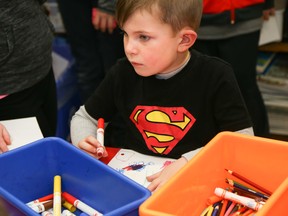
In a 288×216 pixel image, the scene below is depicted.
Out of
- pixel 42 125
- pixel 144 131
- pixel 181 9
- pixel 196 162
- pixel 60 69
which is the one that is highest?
pixel 181 9

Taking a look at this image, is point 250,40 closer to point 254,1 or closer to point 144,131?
point 254,1

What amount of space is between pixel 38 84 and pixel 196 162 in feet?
2.24

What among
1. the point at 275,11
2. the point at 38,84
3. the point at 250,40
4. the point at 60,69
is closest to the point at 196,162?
the point at 38,84

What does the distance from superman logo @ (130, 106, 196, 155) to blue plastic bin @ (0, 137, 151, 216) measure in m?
0.26

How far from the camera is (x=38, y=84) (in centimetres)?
136

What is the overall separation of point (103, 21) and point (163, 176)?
1.05 meters

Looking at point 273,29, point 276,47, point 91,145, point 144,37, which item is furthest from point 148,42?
point 276,47

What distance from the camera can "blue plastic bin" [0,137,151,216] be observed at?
854 mm

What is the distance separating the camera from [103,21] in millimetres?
1877

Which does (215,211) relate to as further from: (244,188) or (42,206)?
(42,206)

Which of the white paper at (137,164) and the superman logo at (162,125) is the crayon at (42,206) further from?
the superman logo at (162,125)

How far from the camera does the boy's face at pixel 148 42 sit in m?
1.01

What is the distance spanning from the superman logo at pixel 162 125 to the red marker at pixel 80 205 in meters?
0.27

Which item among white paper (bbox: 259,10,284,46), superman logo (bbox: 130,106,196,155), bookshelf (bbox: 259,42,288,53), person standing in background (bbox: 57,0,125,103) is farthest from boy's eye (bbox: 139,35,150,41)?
bookshelf (bbox: 259,42,288,53)
